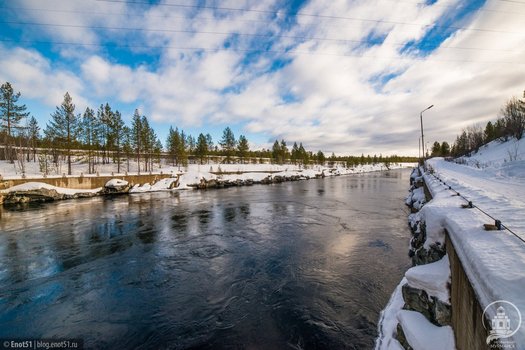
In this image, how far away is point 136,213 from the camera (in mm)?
21031

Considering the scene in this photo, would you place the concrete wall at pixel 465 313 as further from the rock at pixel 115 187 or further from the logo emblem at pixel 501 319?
the rock at pixel 115 187

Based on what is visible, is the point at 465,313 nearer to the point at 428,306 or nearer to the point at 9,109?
the point at 428,306

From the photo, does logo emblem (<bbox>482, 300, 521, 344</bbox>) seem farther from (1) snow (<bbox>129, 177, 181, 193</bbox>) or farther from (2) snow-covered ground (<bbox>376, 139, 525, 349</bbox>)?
(1) snow (<bbox>129, 177, 181, 193</bbox>)

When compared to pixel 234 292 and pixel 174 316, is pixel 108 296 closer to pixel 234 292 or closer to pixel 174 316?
pixel 174 316

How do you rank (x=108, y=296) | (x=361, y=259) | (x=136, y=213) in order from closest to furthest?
(x=108, y=296)
(x=361, y=259)
(x=136, y=213)

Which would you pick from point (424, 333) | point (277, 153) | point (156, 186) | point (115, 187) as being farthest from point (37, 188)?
point (277, 153)

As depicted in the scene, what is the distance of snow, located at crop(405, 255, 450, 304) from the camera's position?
13.2 ft

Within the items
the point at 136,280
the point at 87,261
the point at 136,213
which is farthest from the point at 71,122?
the point at 136,280

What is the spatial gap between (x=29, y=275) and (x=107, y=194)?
31036mm

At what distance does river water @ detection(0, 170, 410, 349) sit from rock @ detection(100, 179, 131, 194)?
2136 cm

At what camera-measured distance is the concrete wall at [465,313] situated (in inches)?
93.9

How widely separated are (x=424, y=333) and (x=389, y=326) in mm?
1839

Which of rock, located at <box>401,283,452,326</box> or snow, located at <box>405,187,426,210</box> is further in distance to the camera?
snow, located at <box>405,187,426,210</box>

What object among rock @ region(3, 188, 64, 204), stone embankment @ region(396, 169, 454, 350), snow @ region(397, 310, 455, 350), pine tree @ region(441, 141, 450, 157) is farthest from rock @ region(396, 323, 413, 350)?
pine tree @ region(441, 141, 450, 157)
